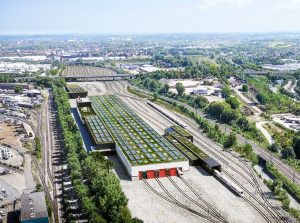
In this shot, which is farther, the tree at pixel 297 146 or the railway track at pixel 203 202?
the tree at pixel 297 146

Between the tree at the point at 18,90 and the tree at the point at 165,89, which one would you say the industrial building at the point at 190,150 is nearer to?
the tree at the point at 165,89

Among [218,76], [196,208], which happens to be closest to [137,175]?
[196,208]

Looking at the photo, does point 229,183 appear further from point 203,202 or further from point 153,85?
point 153,85

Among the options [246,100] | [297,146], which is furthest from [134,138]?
[246,100]

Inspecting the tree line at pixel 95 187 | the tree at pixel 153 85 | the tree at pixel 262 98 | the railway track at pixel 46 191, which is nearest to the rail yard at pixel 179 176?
the tree line at pixel 95 187

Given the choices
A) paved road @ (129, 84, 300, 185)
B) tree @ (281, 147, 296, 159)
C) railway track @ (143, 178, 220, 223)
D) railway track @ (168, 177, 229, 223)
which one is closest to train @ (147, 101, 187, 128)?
paved road @ (129, 84, 300, 185)

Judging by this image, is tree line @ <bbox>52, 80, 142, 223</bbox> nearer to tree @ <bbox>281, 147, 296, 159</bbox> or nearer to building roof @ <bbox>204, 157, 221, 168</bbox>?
building roof @ <bbox>204, 157, 221, 168</bbox>

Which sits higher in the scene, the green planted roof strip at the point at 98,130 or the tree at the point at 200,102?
the green planted roof strip at the point at 98,130

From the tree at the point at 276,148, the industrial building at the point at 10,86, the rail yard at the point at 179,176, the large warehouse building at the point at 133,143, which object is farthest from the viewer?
the industrial building at the point at 10,86
